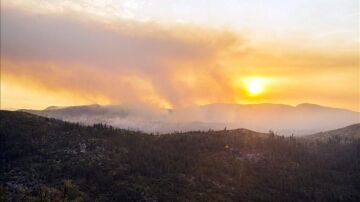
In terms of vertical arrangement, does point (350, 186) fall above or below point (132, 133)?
below

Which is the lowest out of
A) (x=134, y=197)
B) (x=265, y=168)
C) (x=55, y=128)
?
(x=134, y=197)

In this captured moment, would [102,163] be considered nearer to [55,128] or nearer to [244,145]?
[55,128]

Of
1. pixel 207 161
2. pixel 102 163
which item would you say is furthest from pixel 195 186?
pixel 102 163

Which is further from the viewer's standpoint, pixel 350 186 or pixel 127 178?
pixel 350 186

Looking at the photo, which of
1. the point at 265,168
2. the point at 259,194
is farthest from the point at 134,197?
the point at 265,168

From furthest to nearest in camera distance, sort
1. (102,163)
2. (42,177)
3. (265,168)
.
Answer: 1. (265,168)
2. (102,163)
3. (42,177)

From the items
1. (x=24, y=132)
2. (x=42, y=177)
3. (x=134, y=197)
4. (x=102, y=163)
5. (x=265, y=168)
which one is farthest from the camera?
(x=24, y=132)
